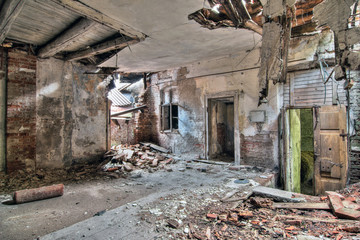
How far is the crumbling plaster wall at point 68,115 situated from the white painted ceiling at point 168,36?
1148mm

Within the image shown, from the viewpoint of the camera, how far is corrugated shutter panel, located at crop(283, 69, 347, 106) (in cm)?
466

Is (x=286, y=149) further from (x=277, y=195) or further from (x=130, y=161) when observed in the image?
(x=130, y=161)

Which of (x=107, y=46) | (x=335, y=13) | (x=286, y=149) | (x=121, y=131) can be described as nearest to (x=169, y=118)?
(x=121, y=131)

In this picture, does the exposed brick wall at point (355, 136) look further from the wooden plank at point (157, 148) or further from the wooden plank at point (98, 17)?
the wooden plank at point (157, 148)

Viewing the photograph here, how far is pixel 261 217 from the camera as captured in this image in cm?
295

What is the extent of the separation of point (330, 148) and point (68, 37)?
20.5 ft

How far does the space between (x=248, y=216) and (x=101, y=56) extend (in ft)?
18.7

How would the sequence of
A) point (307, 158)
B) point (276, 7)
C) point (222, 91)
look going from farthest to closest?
point (307, 158) → point (222, 91) → point (276, 7)

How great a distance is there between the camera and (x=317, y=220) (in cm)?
279

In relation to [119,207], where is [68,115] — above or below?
above

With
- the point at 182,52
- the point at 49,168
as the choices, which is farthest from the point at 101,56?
the point at 49,168

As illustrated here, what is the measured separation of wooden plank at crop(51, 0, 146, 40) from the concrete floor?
10.6ft

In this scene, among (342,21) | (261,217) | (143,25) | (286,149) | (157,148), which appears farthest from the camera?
(157,148)

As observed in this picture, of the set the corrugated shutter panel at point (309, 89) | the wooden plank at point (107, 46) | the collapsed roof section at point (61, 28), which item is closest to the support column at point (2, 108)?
the collapsed roof section at point (61, 28)
